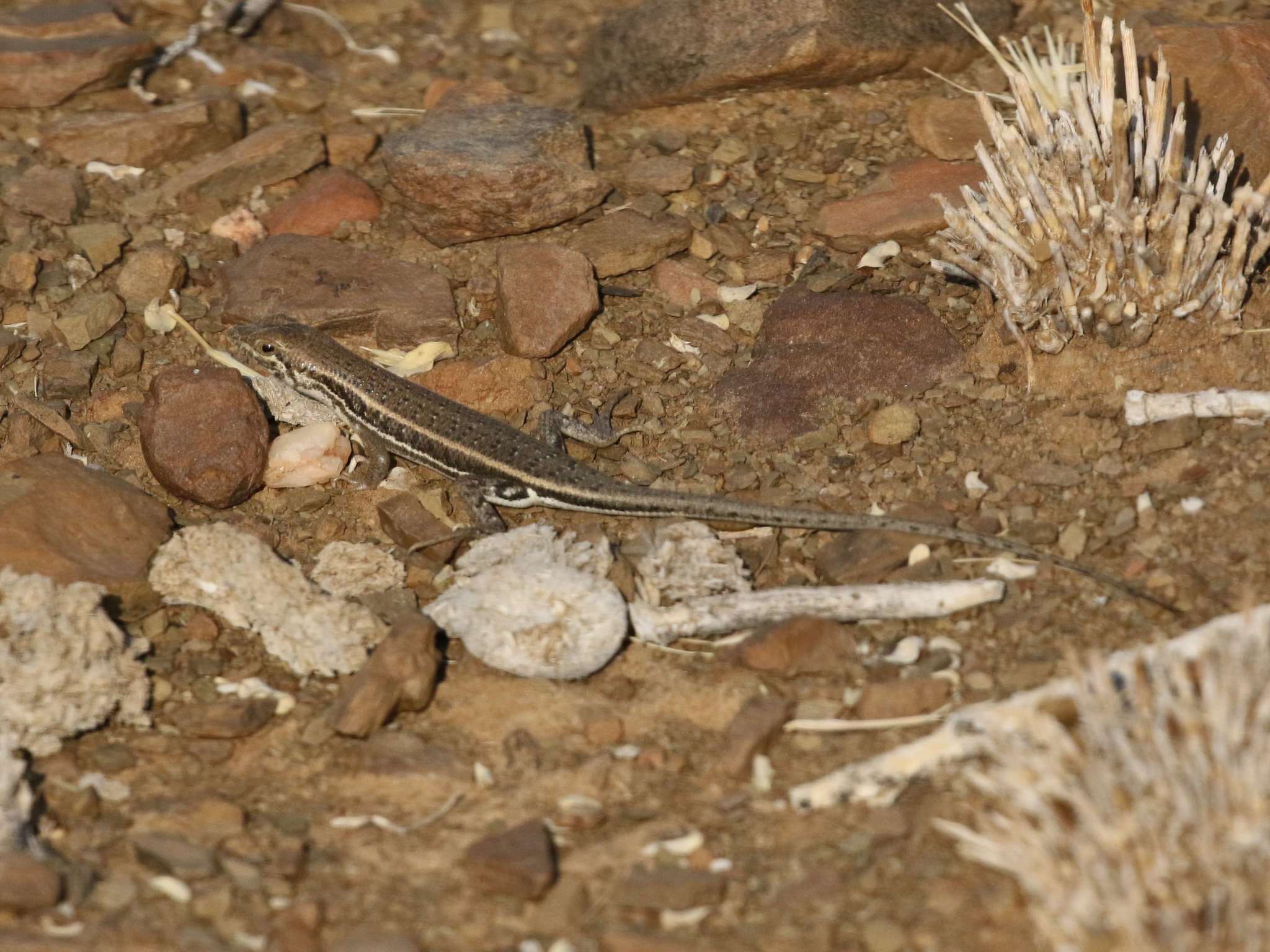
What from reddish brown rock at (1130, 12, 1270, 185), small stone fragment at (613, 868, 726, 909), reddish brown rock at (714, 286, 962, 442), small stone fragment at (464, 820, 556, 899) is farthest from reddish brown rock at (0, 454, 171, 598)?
reddish brown rock at (1130, 12, 1270, 185)

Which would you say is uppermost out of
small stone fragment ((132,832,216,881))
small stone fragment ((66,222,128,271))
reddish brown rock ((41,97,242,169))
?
reddish brown rock ((41,97,242,169))

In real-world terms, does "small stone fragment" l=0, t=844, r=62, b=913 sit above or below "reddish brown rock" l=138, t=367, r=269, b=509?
below

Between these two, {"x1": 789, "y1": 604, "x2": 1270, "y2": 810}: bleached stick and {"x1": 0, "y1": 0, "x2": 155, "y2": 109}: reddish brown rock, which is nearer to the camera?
{"x1": 789, "y1": 604, "x2": 1270, "y2": 810}: bleached stick

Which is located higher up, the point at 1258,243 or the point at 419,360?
the point at 1258,243

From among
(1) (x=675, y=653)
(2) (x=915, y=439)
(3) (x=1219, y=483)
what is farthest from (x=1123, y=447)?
(1) (x=675, y=653)

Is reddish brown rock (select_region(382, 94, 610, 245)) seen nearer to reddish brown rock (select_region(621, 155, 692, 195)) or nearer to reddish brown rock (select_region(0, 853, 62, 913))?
reddish brown rock (select_region(621, 155, 692, 195))

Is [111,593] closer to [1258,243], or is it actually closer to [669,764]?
[669,764]

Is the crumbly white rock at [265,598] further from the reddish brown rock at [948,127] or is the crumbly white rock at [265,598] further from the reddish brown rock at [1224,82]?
the reddish brown rock at [1224,82]
